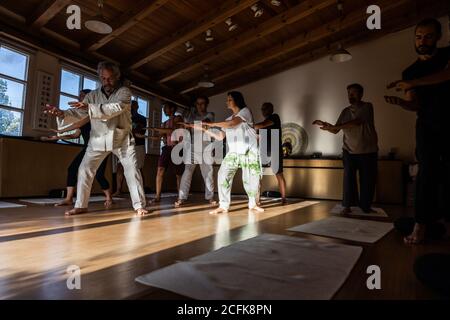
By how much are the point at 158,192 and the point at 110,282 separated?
2900mm

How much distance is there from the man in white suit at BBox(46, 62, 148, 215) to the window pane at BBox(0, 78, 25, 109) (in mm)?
2329

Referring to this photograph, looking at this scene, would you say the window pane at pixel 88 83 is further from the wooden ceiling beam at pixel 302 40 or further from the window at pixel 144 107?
the wooden ceiling beam at pixel 302 40

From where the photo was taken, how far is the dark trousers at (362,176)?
2.79 m

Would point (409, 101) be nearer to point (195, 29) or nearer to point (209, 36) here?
point (195, 29)

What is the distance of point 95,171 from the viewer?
2508 millimetres

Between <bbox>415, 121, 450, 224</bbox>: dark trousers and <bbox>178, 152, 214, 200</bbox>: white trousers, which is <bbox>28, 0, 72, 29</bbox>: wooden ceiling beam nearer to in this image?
<bbox>178, 152, 214, 200</bbox>: white trousers

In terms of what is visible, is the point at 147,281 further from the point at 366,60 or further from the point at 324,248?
the point at 366,60

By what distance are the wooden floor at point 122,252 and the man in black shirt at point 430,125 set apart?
212mm

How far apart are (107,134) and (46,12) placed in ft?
8.31

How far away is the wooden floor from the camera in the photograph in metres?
0.84

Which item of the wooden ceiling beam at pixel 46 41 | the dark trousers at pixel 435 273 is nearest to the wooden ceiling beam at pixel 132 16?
the wooden ceiling beam at pixel 46 41

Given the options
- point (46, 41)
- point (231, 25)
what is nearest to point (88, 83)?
point (46, 41)

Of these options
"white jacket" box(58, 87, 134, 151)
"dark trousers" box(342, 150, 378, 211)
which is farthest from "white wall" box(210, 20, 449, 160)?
"white jacket" box(58, 87, 134, 151)
